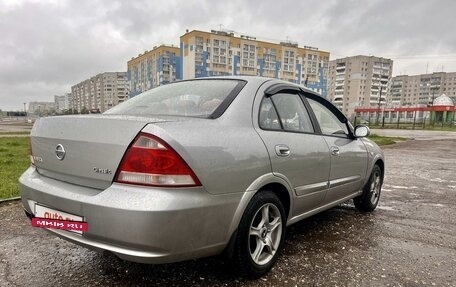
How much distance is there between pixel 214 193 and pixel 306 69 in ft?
293

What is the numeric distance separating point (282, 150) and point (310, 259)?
1027 millimetres

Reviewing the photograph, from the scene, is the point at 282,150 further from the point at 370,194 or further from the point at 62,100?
the point at 62,100

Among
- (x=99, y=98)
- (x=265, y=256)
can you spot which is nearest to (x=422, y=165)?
(x=265, y=256)

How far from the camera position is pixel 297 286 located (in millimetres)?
2424

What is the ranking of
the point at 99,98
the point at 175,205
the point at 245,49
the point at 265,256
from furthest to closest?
the point at 99,98
the point at 245,49
the point at 265,256
the point at 175,205

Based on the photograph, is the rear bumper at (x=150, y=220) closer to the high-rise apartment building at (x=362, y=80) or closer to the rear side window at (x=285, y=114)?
the rear side window at (x=285, y=114)

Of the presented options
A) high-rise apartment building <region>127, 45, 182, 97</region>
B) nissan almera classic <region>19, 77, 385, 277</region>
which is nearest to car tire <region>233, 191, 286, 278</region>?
nissan almera classic <region>19, 77, 385, 277</region>

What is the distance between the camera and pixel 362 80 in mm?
95688

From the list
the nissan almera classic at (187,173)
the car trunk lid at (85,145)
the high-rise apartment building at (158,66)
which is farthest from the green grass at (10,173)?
the high-rise apartment building at (158,66)

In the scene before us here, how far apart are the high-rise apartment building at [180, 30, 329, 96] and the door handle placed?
205ft

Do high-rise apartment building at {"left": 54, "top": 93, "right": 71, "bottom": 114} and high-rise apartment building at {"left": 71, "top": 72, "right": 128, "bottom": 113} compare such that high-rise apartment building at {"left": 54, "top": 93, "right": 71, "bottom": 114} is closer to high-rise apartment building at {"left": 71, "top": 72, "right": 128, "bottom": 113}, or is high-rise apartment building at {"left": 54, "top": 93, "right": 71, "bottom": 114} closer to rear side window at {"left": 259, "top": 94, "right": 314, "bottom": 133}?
high-rise apartment building at {"left": 71, "top": 72, "right": 128, "bottom": 113}

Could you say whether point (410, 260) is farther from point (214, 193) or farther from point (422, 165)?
point (422, 165)

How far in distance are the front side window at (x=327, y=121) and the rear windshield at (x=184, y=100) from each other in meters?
1.06

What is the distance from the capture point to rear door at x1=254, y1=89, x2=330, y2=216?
2.59 meters
